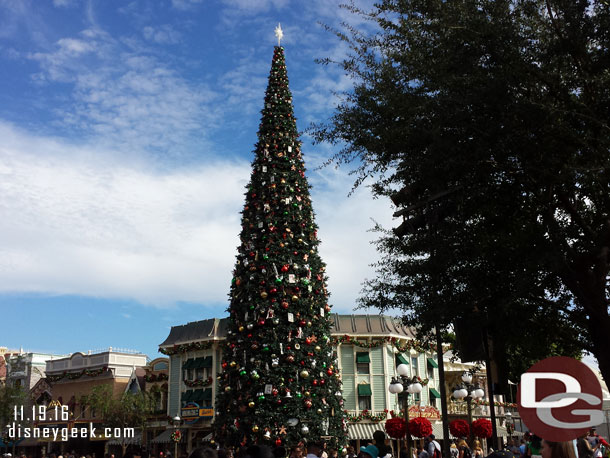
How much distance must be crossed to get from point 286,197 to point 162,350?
32.9m

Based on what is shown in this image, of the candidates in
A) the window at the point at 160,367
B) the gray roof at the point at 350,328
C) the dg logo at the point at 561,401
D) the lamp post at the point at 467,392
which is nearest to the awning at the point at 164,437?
the window at the point at 160,367

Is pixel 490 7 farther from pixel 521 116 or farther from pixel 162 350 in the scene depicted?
pixel 162 350

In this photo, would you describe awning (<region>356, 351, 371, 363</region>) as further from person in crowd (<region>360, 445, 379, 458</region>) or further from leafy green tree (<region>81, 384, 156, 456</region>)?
person in crowd (<region>360, 445, 379, 458</region>)

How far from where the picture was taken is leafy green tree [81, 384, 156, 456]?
47750 millimetres

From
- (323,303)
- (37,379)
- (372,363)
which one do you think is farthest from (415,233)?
(37,379)

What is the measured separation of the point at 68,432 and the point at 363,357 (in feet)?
93.6

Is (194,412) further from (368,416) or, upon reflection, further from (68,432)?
(68,432)

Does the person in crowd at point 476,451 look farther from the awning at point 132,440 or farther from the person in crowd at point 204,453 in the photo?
the awning at point 132,440

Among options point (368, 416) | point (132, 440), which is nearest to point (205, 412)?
point (368, 416)

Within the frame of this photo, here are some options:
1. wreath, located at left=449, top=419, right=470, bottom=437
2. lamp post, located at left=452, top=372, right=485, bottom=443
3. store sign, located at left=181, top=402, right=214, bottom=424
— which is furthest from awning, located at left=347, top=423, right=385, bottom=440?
lamp post, located at left=452, top=372, right=485, bottom=443

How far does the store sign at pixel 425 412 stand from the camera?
41153mm

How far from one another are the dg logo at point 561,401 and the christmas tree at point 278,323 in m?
13.8

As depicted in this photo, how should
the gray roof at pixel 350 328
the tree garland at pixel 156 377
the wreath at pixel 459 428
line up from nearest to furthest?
the wreath at pixel 459 428 < the gray roof at pixel 350 328 < the tree garland at pixel 156 377

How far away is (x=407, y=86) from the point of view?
1075 centimetres
